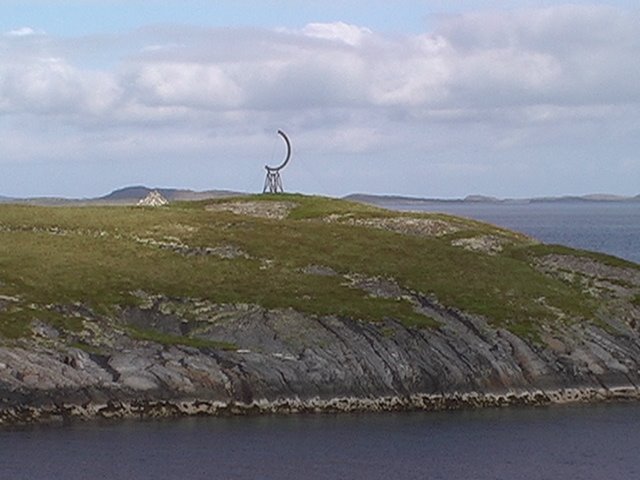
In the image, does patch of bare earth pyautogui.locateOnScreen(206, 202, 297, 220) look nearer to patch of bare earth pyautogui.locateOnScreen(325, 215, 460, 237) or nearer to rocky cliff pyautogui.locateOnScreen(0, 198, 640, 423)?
patch of bare earth pyautogui.locateOnScreen(325, 215, 460, 237)

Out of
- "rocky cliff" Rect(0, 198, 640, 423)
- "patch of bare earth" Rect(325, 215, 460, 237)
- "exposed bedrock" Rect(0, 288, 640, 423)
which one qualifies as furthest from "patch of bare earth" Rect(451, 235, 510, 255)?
"exposed bedrock" Rect(0, 288, 640, 423)

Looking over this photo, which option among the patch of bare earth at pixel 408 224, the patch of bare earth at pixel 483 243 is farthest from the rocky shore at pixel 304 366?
the patch of bare earth at pixel 408 224

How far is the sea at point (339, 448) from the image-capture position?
6812 cm

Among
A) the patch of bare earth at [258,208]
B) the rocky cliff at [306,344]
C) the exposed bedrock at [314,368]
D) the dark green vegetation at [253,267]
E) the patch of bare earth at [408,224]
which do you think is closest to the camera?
the exposed bedrock at [314,368]

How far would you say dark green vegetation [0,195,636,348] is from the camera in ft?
312

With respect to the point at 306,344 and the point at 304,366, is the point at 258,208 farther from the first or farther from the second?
the point at 304,366

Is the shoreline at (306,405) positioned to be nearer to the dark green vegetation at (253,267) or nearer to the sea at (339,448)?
the sea at (339,448)

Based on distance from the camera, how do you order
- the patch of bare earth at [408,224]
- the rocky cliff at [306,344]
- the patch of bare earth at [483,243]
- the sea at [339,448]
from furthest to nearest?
the patch of bare earth at [408,224] < the patch of bare earth at [483,243] < the rocky cliff at [306,344] < the sea at [339,448]

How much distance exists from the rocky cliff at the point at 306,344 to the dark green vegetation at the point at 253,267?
27 centimetres

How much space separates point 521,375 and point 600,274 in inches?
938

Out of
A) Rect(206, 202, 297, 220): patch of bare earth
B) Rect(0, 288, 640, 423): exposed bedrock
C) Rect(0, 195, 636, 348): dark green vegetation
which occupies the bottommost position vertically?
Rect(0, 288, 640, 423): exposed bedrock

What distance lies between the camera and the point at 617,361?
95.8 metres

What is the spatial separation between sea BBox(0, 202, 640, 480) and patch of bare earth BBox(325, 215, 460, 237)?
43.7 meters

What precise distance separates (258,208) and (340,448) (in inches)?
2853
